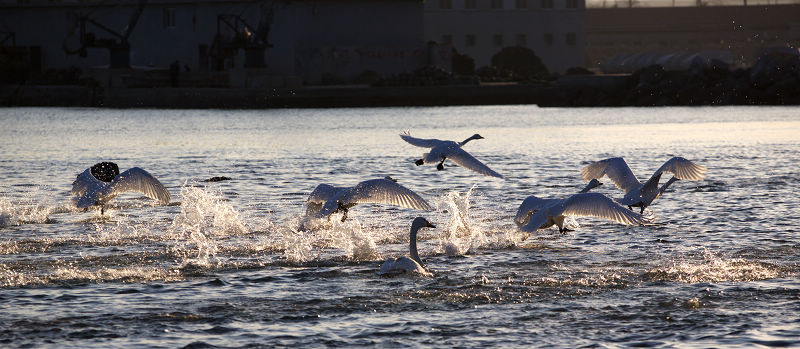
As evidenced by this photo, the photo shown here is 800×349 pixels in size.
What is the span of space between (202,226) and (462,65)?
78338mm

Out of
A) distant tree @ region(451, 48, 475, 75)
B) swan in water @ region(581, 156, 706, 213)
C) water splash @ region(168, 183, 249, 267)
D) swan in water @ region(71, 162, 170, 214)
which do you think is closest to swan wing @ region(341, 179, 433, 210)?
water splash @ region(168, 183, 249, 267)

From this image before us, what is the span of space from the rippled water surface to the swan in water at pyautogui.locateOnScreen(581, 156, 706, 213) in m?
0.68

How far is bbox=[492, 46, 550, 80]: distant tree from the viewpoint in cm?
10025

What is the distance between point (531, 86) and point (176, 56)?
99.2ft

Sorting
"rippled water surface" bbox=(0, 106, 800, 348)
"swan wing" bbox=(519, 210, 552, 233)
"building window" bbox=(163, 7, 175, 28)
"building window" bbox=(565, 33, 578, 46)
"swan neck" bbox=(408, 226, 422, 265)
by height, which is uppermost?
"building window" bbox=(163, 7, 175, 28)

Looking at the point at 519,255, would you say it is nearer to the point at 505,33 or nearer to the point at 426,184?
the point at 426,184

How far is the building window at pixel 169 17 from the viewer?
9400cm

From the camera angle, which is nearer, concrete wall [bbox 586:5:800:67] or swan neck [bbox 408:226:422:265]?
swan neck [bbox 408:226:422:265]

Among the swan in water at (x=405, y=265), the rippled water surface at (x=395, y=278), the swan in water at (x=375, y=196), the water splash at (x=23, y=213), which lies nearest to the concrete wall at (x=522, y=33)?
the rippled water surface at (x=395, y=278)

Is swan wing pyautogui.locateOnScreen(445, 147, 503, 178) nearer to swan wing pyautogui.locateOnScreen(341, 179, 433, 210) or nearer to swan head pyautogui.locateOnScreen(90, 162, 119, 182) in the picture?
swan wing pyautogui.locateOnScreen(341, 179, 433, 210)

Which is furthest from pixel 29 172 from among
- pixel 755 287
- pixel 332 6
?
pixel 332 6

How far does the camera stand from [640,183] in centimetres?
1836

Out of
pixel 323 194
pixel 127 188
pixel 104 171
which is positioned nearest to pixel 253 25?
pixel 104 171

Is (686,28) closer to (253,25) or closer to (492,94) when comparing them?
(253,25)
